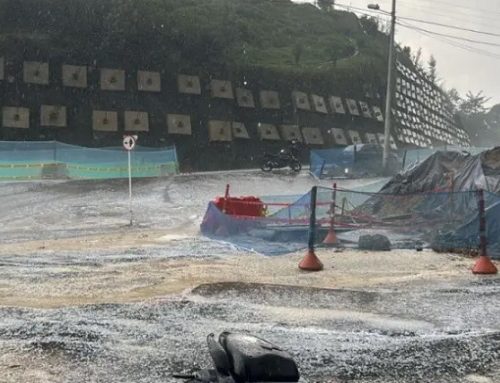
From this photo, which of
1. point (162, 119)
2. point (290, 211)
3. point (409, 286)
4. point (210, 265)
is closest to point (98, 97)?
point (162, 119)

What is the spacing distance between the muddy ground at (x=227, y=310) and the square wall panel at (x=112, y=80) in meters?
26.6

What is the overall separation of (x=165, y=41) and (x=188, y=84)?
3.48 meters

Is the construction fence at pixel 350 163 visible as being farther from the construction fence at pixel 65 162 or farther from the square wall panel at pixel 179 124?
the square wall panel at pixel 179 124

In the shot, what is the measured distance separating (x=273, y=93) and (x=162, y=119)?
31.5 ft

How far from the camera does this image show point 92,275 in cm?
1005

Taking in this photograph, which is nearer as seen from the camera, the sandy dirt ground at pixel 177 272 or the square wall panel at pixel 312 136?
the sandy dirt ground at pixel 177 272

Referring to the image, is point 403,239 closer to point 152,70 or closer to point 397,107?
point 152,70

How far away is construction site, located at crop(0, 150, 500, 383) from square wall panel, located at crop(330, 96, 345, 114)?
30.8m

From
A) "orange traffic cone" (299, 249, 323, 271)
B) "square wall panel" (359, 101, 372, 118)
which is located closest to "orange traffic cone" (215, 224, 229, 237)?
"orange traffic cone" (299, 249, 323, 271)

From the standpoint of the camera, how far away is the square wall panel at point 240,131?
42500 millimetres

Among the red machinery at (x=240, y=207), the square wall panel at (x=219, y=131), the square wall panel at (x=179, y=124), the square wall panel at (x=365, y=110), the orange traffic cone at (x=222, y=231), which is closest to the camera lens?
the orange traffic cone at (x=222, y=231)

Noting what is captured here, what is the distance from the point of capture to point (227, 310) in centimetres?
758

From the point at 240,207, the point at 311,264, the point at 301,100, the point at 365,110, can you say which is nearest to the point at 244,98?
the point at 301,100

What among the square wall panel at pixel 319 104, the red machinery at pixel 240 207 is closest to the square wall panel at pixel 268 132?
the square wall panel at pixel 319 104
